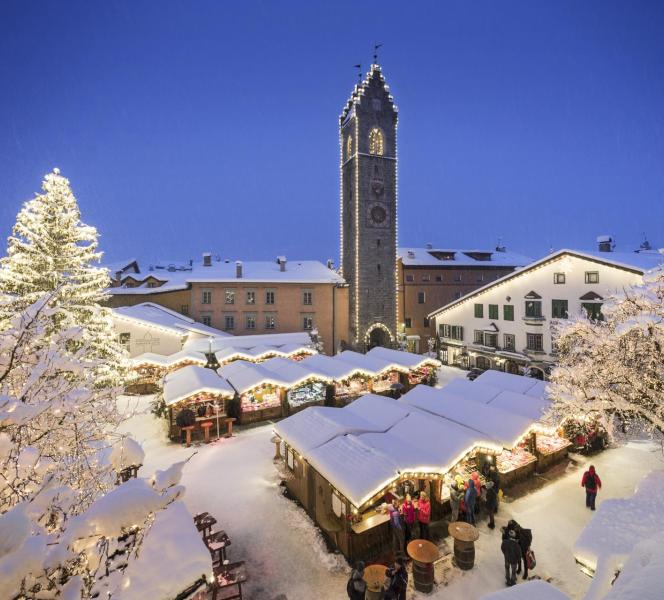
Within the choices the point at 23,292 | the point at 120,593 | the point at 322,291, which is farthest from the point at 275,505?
the point at 322,291

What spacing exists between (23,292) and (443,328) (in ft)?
107

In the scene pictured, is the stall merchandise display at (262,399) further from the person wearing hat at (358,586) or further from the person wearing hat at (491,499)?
the person wearing hat at (358,586)

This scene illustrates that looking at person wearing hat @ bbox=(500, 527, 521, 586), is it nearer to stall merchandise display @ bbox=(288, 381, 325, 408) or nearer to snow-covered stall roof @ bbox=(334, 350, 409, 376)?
stall merchandise display @ bbox=(288, 381, 325, 408)

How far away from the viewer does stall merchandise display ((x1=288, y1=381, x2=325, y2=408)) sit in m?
20.4

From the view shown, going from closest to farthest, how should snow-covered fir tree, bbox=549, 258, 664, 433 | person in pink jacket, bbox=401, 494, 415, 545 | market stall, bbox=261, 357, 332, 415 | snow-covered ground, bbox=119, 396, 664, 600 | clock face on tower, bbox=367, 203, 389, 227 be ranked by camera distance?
snow-covered ground, bbox=119, 396, 664, 600 → person in pink jacket, bbox=401, 494, 415, 545 → snow-covered fir tree, bbox=549, 258, 664, 433 → market stall, bbox=261, 357, 332, 415 → clock face on tower, bbox=367, 203, 389, 227

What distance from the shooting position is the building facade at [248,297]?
3438 cm

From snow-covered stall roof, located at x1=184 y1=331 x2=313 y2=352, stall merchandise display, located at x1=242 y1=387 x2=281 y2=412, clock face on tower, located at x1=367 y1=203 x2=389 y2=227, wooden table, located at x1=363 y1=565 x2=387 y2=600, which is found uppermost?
clock face on tower, located at x1=367 y1=203 x2=389 y2=227

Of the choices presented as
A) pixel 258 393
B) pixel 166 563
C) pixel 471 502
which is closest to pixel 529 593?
pixel 166 563

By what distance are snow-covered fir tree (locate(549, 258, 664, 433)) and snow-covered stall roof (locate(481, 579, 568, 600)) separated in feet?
28.6

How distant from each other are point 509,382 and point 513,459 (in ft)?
18.9

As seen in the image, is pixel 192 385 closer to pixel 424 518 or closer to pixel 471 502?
pixel 424 518

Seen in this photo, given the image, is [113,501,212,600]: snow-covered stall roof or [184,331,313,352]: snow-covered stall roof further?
[184,331,313,352]: snow-covered stall roof

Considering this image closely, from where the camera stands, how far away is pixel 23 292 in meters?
15.1

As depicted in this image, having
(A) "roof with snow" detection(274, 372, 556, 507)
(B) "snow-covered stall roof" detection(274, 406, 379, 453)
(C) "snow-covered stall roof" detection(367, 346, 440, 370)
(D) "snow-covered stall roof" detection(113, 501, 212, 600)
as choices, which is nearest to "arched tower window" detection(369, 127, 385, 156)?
(C) "snow-covered stall roof" detection(367, 346, 440, 370)
